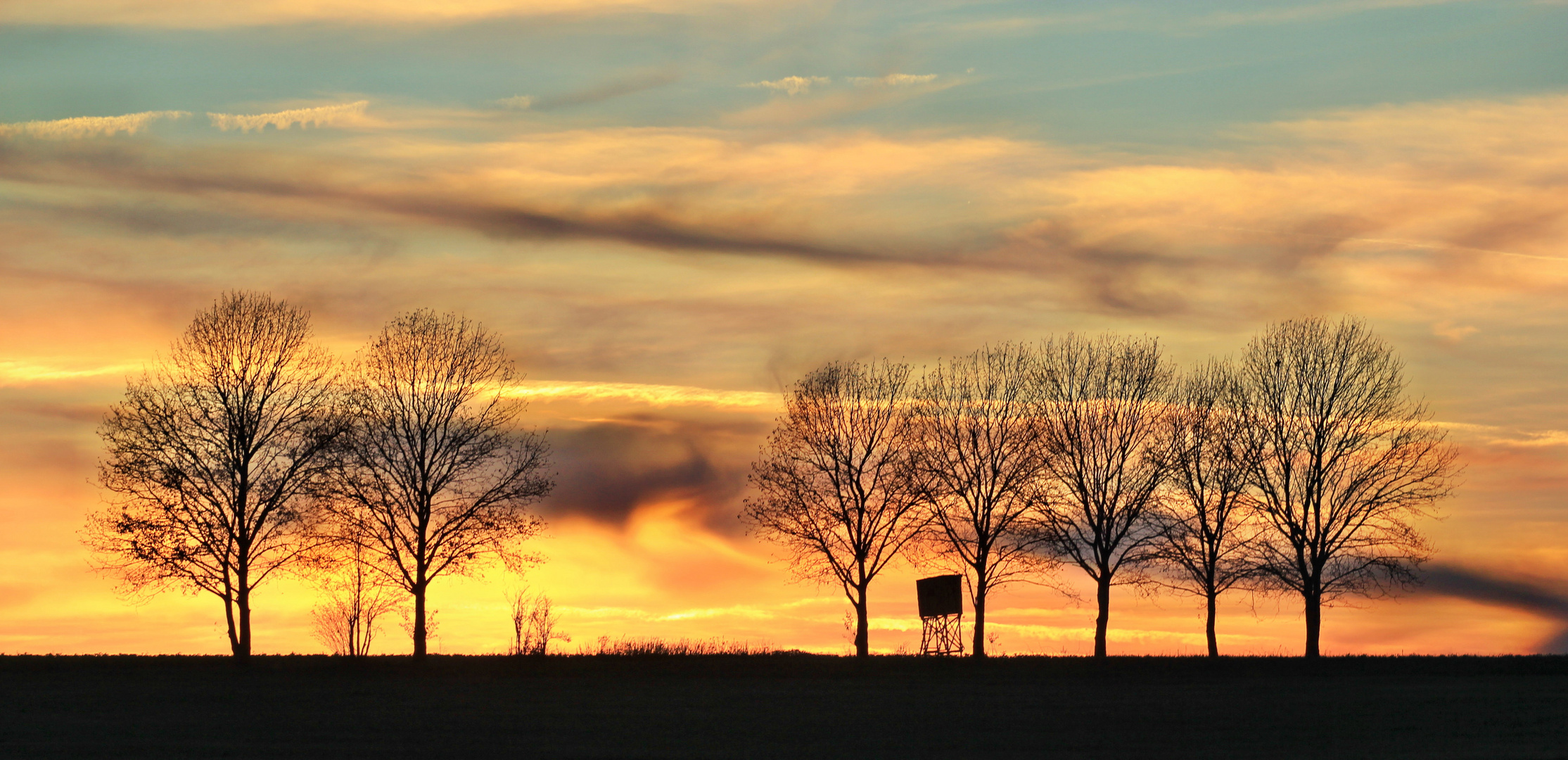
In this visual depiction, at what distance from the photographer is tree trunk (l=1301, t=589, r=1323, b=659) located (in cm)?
6181

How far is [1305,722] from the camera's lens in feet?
123

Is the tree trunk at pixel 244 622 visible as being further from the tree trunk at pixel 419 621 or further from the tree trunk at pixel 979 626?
the tree trunk at pixel 979 626

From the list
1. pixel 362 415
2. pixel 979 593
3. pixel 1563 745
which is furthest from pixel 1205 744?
pixel 362 415

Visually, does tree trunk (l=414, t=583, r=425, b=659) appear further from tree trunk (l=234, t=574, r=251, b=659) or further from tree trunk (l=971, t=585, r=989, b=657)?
tree trunk (l=971, t=585, r=989, b=657)

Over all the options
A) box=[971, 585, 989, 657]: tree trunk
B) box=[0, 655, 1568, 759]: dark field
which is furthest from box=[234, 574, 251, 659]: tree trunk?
box=[971, 585, 989, 657]: tree trunk

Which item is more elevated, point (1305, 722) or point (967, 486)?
point (967, 486)

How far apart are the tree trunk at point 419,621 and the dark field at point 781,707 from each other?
11.4ft

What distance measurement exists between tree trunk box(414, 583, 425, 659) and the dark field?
3.48m

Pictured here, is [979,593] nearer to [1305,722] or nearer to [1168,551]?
[1168,551]

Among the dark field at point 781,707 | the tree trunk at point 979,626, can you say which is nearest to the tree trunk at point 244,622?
the dark field at point 781,707

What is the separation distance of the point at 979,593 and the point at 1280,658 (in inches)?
574

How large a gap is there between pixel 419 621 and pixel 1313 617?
3777 cm

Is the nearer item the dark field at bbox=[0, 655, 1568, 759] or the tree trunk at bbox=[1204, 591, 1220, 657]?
the dark field at bbox=[0, 655, 1568, 759]

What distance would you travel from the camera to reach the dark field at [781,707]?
33.6 meters
